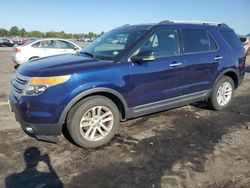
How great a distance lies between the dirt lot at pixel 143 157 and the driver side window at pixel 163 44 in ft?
4.44

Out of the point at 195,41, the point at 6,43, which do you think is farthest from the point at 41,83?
the point at 6,43

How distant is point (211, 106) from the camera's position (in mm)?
6824

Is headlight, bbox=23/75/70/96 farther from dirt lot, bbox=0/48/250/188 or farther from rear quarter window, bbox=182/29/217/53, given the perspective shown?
rear quarter window, bbox=182/29/217/53

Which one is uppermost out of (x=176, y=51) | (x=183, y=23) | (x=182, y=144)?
(x=183, y=23)

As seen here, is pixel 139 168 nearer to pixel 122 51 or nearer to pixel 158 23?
pixel 122 51

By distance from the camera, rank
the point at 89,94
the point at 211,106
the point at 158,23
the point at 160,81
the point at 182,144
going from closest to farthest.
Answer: the point at 89,94, the point at 182,144, the point at 160,81, the point at 158,23, the point at 211,106

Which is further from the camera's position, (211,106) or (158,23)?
(211,106)

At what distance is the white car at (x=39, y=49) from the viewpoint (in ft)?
47.0

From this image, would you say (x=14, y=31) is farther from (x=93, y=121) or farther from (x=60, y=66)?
(x=93, y=121)

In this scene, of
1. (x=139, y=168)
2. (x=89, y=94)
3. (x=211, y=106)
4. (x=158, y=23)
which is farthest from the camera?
(x=211, y=106)

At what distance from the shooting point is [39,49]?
14.6m

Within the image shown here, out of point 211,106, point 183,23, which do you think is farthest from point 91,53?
point 211,106

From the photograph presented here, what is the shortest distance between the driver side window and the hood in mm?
869

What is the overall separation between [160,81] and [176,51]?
72 cm
